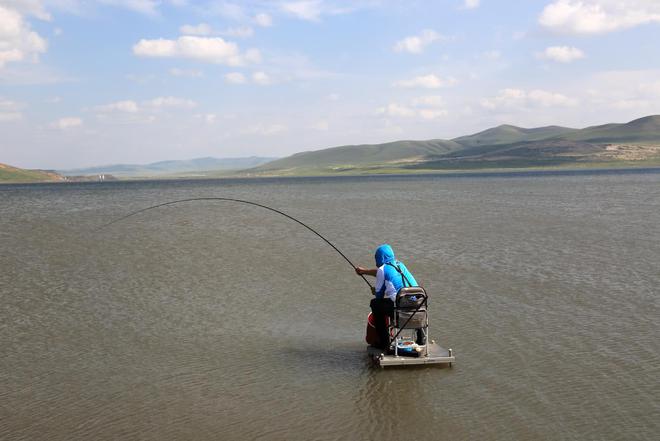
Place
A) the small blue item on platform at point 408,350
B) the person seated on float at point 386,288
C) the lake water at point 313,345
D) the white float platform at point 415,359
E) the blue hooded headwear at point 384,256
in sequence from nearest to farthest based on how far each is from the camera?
the lake water at point 313,345, the white float platform at point 415,359, the small blue item on platform at point 408,350, the person seated on float at point 386,288, the blue hooded headwear at point 384,256

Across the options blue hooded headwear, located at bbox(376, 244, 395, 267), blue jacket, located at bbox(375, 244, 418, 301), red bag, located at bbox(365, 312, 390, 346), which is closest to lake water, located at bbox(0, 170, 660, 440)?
red bag, located at bbox(365, 312, 390, 346)

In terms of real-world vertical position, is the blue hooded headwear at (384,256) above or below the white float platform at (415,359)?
above

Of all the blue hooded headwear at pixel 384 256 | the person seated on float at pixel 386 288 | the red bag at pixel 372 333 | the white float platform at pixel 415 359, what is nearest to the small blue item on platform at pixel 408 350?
the white float platform at pixel 415 359

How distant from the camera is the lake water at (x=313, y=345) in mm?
7801

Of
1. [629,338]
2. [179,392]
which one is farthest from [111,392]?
[629,338]

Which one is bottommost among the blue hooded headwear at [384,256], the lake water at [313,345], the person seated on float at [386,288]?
the lake water at [313,345]

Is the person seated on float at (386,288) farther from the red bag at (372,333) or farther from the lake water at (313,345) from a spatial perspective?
the lake water at (313,345)

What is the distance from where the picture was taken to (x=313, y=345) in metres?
10.9

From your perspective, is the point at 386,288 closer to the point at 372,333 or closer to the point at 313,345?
the point at 372,333

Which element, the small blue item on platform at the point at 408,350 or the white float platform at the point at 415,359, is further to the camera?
the small blue item on platform at the point at 408,350

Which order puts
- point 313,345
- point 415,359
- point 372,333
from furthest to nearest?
point 313,345, point 372,333, point 415,359

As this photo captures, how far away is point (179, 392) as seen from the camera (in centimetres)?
881

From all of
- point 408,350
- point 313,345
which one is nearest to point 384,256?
point 408,350

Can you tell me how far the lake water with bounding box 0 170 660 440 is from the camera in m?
7.80
